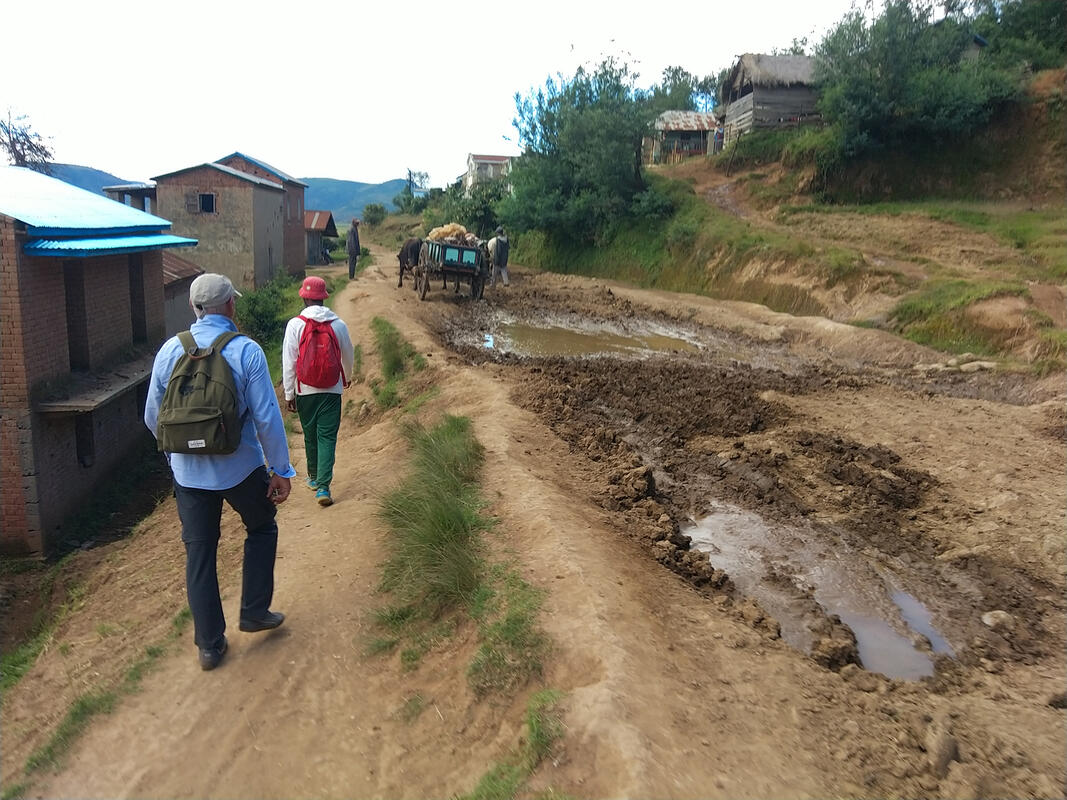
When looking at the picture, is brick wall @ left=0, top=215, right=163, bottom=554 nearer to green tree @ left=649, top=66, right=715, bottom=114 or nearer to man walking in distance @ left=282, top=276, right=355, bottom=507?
man walking in distance @ left=282, top=276, right=355, bottom=507

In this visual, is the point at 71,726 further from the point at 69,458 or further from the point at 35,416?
the point at 69,458

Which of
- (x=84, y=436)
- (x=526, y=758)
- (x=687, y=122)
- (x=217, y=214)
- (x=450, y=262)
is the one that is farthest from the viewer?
(x=687, y=122)

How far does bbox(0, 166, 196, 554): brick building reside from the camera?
8773 mm

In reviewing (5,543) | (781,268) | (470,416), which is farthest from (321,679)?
(781,268)

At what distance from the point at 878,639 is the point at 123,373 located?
34.8 feet

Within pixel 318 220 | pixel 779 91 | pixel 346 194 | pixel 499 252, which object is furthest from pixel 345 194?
pixel 499 252

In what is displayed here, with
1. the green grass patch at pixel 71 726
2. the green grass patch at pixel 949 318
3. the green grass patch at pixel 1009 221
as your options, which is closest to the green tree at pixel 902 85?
the green grass patch at pixel 1009 221

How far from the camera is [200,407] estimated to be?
12.0 ft

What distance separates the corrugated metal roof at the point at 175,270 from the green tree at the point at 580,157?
527 inches

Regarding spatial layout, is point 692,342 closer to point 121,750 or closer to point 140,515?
point 140,515

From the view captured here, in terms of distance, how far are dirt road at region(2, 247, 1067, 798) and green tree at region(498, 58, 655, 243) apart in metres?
18.7

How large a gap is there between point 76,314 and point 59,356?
1.24 m

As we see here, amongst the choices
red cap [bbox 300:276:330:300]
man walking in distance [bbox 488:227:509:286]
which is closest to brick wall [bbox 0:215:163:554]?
red cap [bbox 300:276:330:300]

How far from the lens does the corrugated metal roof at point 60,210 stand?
9039mm
